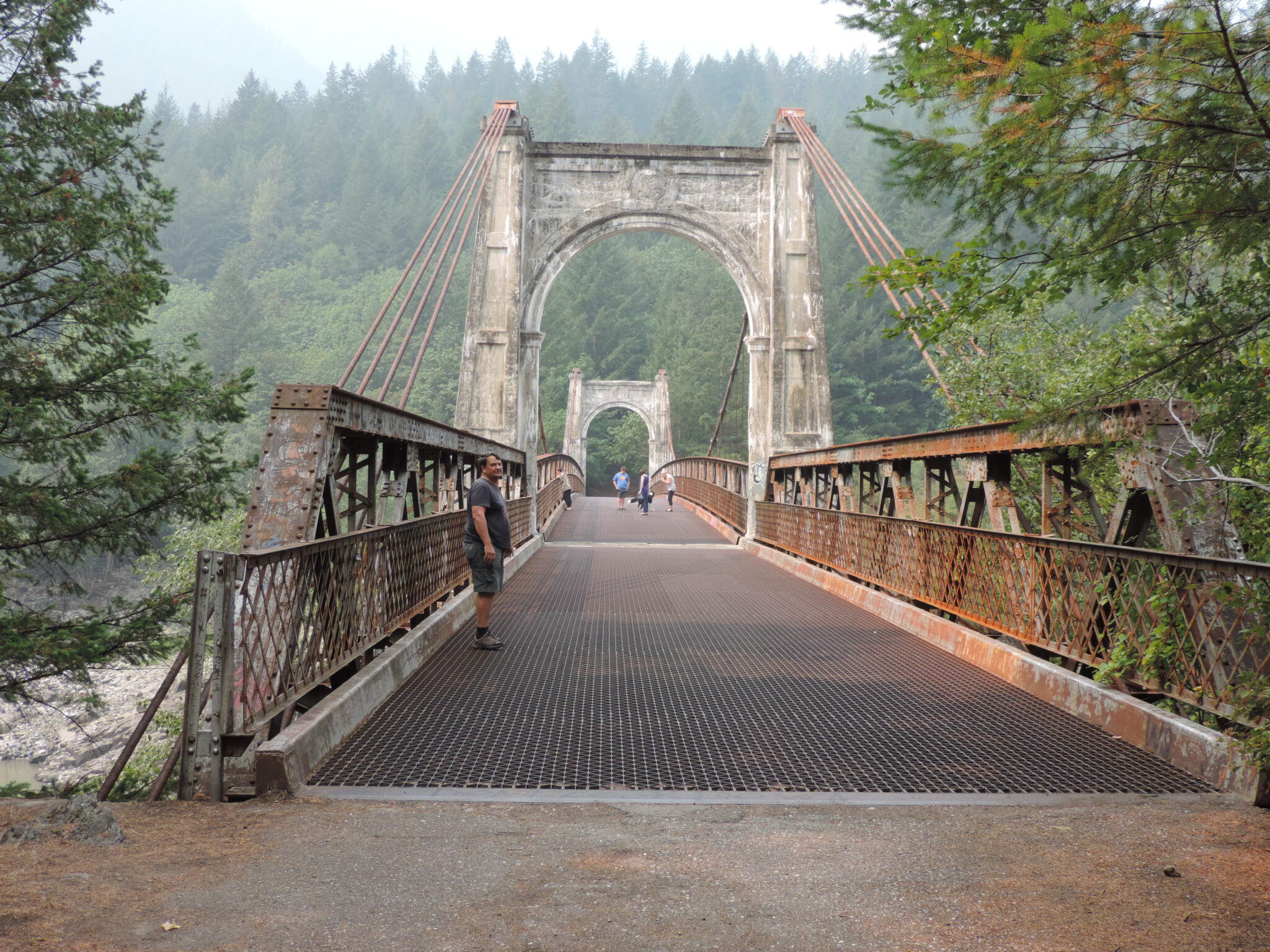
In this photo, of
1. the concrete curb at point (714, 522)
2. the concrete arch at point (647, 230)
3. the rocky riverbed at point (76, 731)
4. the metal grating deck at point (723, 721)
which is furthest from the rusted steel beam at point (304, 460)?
the rocky riverbed at point (76, 731)

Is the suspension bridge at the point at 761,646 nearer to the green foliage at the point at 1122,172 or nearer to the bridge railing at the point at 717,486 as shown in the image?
the green foliage at the point at 1122,172

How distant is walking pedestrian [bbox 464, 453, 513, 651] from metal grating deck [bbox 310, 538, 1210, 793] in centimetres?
23

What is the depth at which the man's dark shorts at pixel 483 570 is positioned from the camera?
19.9ft

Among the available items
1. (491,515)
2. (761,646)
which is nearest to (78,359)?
(491,515)

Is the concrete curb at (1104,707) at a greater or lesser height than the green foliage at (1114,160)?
lesser

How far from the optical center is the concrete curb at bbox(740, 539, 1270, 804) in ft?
10.9

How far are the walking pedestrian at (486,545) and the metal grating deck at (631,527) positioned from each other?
378 inches

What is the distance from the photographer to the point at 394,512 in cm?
566

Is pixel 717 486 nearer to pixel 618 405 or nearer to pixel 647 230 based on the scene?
pixel 647 230

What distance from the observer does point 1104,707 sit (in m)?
4.20

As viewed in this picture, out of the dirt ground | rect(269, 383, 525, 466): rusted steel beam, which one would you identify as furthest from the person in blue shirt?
the dirt ground

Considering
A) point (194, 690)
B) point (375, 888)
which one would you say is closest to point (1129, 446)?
point (375, 888)

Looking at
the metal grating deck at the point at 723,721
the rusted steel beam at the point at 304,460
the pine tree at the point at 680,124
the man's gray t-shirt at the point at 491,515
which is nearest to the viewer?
the metal grating deck at the point at 723,721

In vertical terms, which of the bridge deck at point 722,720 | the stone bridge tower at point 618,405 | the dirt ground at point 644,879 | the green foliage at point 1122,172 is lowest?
the bridge deck at point 722,720
